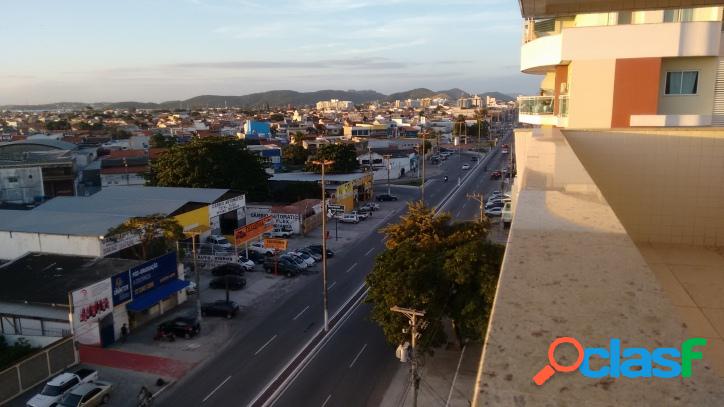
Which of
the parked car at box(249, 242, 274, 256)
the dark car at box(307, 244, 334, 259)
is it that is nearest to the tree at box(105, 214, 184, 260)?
the parked car at box(249, 242, 274, 256)

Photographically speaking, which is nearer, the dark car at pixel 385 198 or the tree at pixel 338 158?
the dark car at pixel 385 198

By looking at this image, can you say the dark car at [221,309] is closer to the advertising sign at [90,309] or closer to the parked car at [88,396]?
the advertising sign at [90,309]

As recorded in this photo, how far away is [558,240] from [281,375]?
1306cm

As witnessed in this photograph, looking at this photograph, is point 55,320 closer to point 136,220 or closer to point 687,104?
point 136,220

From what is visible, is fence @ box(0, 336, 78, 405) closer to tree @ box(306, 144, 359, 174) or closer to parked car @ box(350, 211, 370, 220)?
parked car @ box(350, 211, 370, 220)

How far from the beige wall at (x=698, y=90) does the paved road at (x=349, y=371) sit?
29.5ft

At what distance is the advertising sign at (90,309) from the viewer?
1561 cm

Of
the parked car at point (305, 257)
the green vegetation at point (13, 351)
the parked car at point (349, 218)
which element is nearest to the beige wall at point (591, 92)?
the green vegetation at point (13, 351)

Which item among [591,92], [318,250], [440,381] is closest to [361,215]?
[318,250]

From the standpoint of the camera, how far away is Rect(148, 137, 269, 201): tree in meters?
34.9

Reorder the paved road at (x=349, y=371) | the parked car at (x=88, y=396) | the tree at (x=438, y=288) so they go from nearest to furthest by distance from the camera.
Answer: the parked car at (x=88, y=396) → the paved road at (x=349, y=371) → the tree at (x=438, y=288)

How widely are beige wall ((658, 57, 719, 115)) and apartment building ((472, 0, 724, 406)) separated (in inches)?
0.7

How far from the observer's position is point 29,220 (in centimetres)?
2316

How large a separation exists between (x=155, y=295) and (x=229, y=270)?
192 inches
